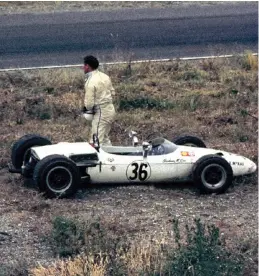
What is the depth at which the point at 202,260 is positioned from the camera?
9.70 metres

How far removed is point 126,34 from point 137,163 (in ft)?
41.4

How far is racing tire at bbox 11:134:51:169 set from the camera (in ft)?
45.2

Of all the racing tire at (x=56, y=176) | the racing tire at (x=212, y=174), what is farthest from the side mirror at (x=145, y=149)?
the racing tire at (x=56, y=176)

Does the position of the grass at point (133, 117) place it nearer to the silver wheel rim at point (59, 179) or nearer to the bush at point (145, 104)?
the bush at point (145, 104)

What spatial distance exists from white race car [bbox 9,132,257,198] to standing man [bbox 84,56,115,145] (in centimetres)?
71

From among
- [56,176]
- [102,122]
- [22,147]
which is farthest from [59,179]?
[102,122]

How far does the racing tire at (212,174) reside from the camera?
517 inches

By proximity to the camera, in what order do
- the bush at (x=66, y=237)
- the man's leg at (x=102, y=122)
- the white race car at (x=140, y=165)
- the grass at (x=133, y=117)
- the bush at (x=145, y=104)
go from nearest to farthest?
the grass at (x=133, y=117) < the bush at (x=66, y=237) < the white race car at (x=140, y=165) < the man's leg at (x=102, y=122) < the bush at (x=145, y=104)

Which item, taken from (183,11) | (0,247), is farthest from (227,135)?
(183,11)

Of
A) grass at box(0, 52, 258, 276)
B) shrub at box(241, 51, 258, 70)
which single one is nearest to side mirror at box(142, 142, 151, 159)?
grass at box(0, 52, 258, 276)

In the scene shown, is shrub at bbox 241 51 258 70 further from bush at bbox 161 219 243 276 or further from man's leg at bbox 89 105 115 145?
bush at bbox 161 219 243 276

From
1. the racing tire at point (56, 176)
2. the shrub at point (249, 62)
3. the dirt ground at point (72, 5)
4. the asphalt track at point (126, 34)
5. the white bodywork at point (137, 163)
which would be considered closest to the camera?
the racing tire at point (56, 176)

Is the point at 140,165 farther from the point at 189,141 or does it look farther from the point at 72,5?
the point at 72,5

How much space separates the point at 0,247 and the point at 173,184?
3377mm
